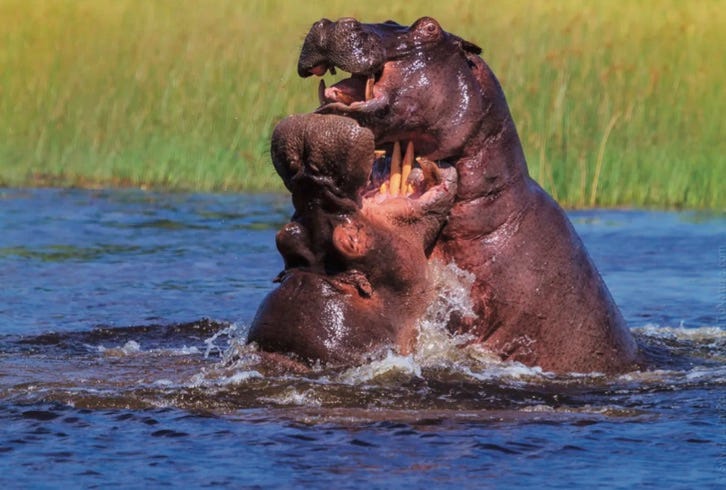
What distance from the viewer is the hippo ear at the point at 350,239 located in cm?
595

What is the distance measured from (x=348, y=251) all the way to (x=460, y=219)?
554 mm

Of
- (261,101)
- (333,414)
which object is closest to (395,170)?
(333,414)

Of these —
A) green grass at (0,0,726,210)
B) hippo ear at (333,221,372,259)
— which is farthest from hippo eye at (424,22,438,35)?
green grass at (0,0,726,210)

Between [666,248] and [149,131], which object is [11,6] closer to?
[149,131]

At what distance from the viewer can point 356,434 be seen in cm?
→ 578

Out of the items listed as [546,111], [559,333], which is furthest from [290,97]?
[559,333]

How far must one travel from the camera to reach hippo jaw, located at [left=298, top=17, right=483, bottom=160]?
19.7 feet

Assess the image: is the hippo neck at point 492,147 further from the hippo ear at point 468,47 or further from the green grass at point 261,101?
the green grass at point 261,101

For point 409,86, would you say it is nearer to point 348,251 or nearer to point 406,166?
point 406,166

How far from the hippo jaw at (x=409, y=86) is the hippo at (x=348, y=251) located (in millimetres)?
156

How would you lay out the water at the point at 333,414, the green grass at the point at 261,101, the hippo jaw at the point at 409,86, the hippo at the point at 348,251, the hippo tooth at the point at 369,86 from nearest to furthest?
the water at the point at 333,414, the hippo at the point at 348,251, the hippo jaw at the point at 409,86, the hippo tooth at the point at 369,86, the green grass at the point at 261,101

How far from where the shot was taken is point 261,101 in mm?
15117

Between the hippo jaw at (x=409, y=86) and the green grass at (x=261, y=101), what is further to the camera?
the green grass at (x=261, y=101)

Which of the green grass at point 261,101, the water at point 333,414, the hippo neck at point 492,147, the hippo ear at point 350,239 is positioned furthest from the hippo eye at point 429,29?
the green grass at point 261,101
